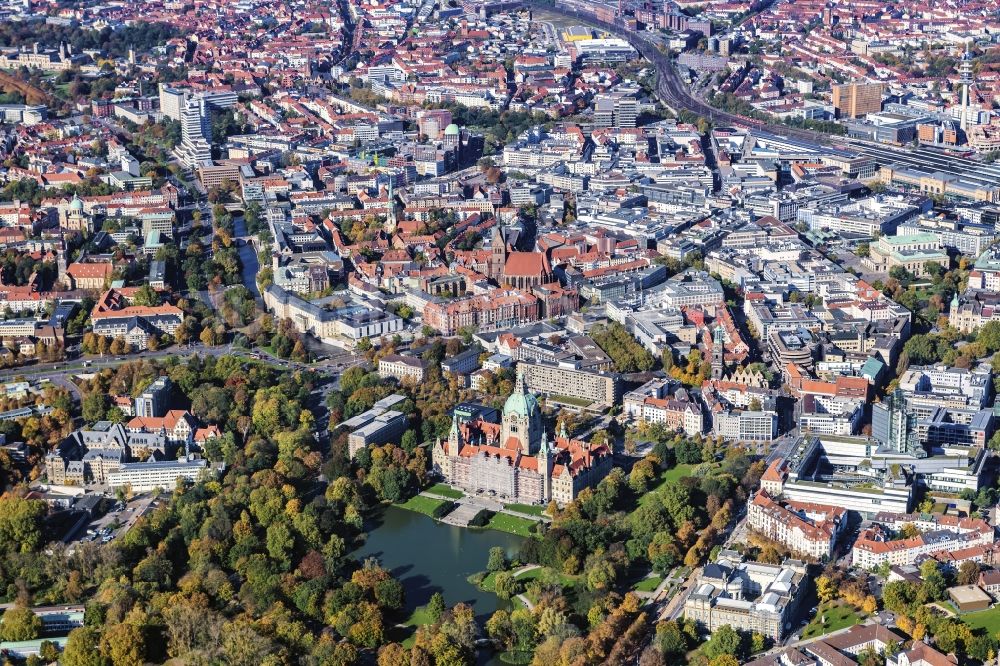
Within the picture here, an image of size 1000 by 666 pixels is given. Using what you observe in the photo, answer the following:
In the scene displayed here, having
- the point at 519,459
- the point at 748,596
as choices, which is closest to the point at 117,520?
the point at 519,459

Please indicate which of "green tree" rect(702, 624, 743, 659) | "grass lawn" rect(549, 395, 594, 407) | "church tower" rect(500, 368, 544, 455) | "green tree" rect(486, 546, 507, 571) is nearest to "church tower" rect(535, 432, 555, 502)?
"church tower" rect(500, 368, 544, 455)

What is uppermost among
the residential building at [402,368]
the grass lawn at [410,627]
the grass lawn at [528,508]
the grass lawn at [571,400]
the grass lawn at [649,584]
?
the residential building at [402,368]

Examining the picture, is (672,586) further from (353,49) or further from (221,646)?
(353,49)

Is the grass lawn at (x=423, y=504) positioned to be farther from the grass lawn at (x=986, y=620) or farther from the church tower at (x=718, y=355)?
the grass lawn at (x=986, y=620)

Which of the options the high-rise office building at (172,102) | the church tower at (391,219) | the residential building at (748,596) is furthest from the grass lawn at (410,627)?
the high-rise office building at (172,102)

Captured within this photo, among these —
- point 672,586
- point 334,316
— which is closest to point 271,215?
point 334,316
